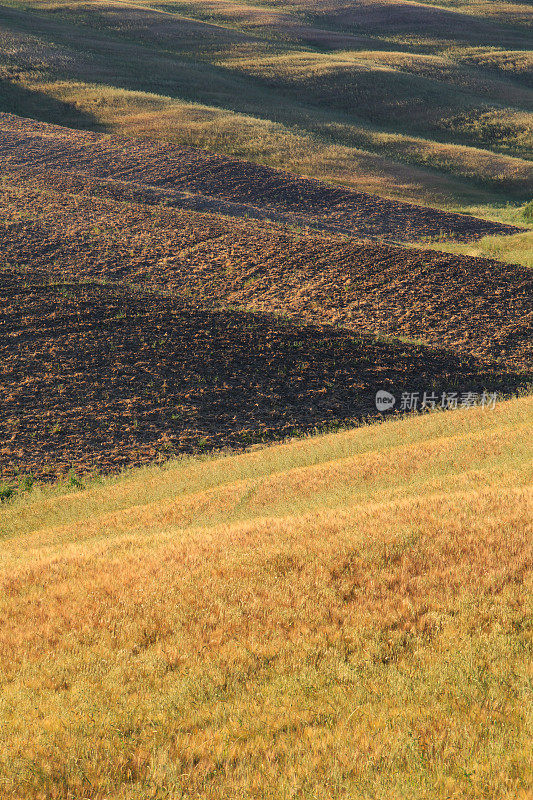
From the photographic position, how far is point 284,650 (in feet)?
22.7

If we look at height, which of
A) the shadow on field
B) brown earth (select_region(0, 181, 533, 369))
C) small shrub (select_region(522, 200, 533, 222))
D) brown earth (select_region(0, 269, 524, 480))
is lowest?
brown earth (select_region(0, 269, 524, 480))

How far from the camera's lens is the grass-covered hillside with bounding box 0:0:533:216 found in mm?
51906

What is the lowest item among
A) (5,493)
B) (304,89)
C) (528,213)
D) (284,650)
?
(5,493)

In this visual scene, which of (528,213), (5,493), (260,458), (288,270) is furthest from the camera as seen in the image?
(528,213)

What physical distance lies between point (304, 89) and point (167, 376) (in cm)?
5989

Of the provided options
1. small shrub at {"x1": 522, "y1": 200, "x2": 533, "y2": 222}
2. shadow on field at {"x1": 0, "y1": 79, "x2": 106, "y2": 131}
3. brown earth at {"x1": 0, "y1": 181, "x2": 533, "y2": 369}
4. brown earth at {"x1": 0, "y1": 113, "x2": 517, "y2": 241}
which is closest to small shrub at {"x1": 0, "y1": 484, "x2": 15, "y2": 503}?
brown earth at {"x1": 0, "y1": 181, "x2": 533, "y2": 369}

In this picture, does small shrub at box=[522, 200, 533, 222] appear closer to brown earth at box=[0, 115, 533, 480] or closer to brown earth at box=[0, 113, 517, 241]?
brown earth at box=[0, 113, 517, 241]

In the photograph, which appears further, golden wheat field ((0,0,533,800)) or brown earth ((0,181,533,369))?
brown earth ((0,181,533,369))

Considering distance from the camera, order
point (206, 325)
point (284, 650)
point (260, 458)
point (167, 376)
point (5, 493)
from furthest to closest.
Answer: point (206, 325), point (167, 376), point (260, 458), point (5, 493), point (284, 650)

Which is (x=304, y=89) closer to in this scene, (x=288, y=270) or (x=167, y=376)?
(x=288, y=270)

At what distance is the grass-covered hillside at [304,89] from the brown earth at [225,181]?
428 centimetres

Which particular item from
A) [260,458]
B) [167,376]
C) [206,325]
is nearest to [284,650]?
[260,458]

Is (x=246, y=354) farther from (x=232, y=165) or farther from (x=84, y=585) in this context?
(x=232, y=165)

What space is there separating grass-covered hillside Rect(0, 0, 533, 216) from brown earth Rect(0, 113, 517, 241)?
4.28 m
